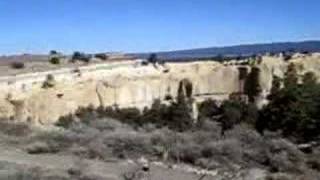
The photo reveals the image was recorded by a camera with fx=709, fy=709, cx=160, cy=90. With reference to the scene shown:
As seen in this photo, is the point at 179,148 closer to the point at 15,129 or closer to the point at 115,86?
the point at 15,129

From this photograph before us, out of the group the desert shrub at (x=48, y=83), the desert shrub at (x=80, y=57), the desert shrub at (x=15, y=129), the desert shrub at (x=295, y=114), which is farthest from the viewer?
the desert shrub at (x=80, y=57)

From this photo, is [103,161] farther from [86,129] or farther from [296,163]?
[296,163]

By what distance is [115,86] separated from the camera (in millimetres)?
51094

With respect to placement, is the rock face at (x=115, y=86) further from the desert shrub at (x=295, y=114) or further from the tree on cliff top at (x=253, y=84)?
the desert shrub at (x=295, y=114)

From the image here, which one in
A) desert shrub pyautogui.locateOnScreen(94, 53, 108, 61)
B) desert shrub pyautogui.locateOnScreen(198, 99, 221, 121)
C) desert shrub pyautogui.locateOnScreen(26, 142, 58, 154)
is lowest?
desert shrub pyautogui.locateOnScreen(198, 99, 221, 121)

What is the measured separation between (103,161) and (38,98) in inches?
827

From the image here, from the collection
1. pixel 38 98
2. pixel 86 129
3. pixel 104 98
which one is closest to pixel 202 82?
pixel 104 98

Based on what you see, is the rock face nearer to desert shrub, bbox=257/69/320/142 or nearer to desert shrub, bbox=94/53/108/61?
desert shrub, bbox=257/69/320/142

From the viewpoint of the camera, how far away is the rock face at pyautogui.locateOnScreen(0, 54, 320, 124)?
39.2 meters

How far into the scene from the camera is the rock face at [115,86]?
129 ft

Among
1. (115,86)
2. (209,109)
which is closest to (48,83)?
(115,86)

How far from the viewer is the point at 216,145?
20219 millimetres

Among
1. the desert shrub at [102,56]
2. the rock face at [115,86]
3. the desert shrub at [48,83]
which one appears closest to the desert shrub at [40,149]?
the rock face at [115,86]

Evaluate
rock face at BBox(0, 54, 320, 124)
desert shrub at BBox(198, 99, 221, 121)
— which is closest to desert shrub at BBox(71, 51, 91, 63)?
rock face at BBox(0, 54, 320, 124)
